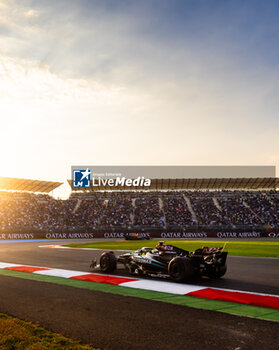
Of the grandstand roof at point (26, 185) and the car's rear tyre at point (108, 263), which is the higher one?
the grandstand roof at point (26, 185)

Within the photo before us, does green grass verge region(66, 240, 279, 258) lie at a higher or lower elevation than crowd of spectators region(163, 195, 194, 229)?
lower

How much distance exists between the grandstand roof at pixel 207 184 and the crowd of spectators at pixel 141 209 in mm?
1508

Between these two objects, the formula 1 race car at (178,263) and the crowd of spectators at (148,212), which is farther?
the crowd of spectators at (148,212)

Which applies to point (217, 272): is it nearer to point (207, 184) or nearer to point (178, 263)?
point (178, 263)

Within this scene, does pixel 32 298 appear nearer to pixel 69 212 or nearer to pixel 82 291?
pixel 82 291

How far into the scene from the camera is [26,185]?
203 feet

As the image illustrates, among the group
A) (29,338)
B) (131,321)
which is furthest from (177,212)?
(29,338)

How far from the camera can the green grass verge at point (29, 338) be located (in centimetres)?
441

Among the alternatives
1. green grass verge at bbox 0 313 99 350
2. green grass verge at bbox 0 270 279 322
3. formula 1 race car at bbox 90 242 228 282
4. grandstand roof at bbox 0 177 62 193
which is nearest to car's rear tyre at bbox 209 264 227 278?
formula 1 race car at bbox 90 242 228 282

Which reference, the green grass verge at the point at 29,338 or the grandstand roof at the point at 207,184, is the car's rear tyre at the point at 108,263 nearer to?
the green grass verge at the point at 29,338

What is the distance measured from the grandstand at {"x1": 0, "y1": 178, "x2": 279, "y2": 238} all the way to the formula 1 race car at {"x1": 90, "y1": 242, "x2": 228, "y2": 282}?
33.5m

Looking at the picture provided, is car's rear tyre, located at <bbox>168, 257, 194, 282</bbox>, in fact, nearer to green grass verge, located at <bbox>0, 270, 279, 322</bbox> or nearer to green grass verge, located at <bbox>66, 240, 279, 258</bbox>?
green grass verge, located at <bbox>0, 270, 279, 322</bbox>

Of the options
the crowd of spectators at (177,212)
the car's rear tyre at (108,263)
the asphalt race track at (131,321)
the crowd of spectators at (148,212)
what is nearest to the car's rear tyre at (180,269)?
the asphalt race track at (131,321)

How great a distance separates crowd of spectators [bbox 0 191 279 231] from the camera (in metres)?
50.7
